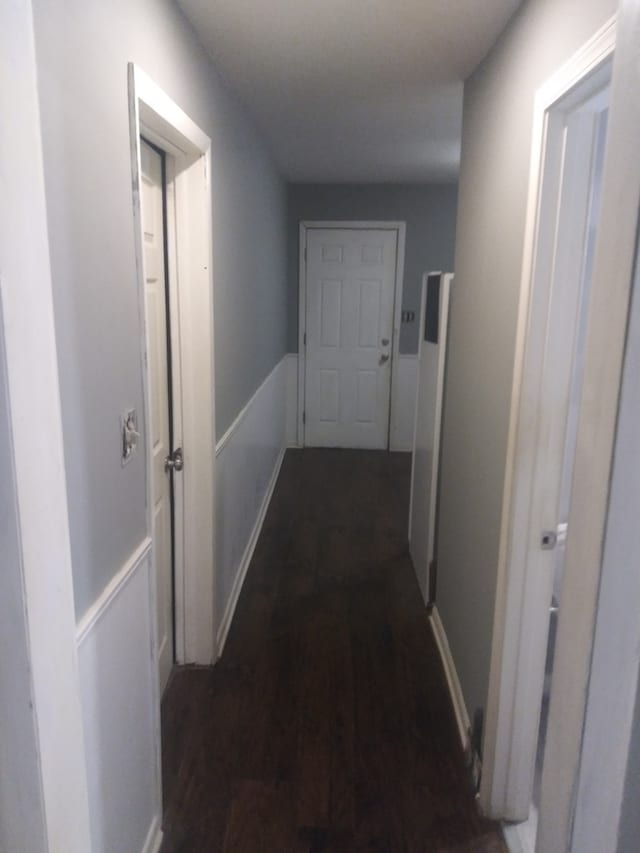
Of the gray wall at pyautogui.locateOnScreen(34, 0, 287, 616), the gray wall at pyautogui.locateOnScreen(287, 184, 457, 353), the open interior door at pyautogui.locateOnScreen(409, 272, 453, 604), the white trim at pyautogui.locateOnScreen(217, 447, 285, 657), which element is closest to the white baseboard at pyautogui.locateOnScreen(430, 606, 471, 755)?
the open interior door at pyautogui.locateOnScreen(409, 272, 453, 604)

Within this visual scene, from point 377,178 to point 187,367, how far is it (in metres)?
3.31

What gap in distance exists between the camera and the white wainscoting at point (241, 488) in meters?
2.55

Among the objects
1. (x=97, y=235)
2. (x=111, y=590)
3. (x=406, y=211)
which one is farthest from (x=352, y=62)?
(x=406, y=211)

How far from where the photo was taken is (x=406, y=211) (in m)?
5.16

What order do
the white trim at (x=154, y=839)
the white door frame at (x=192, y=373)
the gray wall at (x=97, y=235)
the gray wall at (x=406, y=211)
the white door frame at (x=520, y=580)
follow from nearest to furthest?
the gray wall at (x=97, y=235) < the white door frame at (x=520, y=580) < the white trim at (x=154, y=839) < the white door frame at (x=192, y=373) < the gray wall at (x=406, y=211)

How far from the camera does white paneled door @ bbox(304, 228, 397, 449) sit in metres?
5.27

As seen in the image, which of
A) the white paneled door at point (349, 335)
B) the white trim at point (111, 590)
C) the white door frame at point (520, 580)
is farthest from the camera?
the white paneled door at point (349, 335)

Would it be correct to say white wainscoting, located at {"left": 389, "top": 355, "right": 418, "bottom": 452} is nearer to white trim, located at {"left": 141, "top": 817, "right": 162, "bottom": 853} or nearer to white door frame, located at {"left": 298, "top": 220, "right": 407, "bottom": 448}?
white door frame, located at {"left": 298, "top": 220, "right": 407, "bottom": 448}

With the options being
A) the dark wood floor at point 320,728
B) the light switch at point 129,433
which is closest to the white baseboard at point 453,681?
the dark wood floor at point 320,728

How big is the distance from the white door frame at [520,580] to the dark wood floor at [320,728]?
183 mm

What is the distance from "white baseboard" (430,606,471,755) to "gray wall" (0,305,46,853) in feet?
4.99

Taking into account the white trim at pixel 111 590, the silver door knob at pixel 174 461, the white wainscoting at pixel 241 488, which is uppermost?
the silver door knob at pixel 174 461

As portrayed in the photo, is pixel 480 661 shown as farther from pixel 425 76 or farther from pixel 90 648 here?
pixel 425 76

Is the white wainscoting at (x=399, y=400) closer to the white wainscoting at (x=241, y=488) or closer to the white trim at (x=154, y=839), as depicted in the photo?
the white wainscoting at (x=241, y=488)
